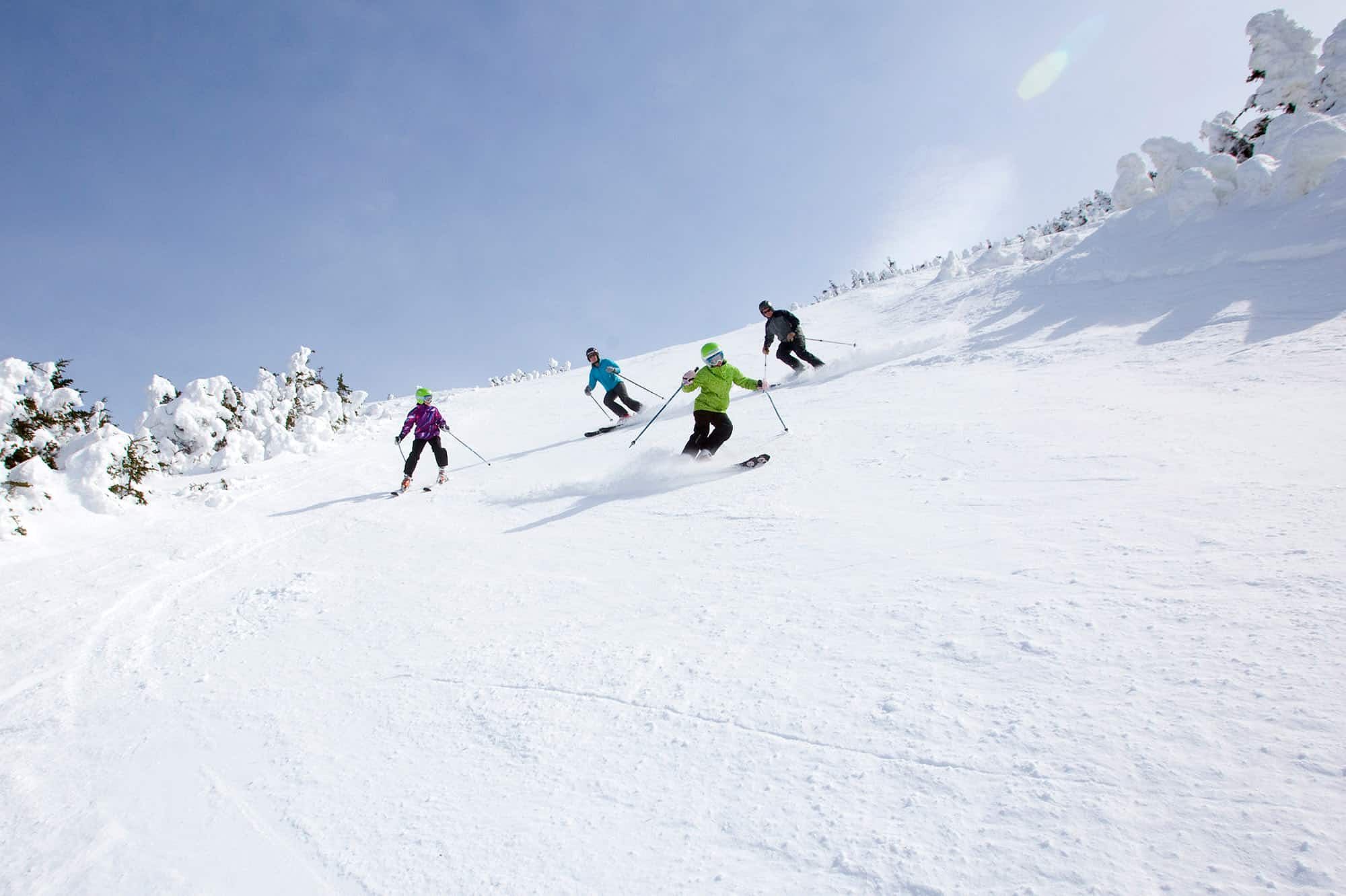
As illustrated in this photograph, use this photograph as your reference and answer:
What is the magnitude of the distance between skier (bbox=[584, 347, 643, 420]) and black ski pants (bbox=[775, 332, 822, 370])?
3.18 m

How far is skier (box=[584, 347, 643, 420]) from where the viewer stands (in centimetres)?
1210

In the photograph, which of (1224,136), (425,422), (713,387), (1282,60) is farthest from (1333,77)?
(425,422)

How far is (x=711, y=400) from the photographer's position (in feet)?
25.9

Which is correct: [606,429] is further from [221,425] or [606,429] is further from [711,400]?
[221,425]

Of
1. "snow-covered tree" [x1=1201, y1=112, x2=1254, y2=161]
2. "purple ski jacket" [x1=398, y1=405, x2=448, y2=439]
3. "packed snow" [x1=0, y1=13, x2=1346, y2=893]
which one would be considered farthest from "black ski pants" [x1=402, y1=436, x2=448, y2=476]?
"snow-covered tree" [x1=1201, y1=112, x2=1254, y2=161]

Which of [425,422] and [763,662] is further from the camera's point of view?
[425,422]

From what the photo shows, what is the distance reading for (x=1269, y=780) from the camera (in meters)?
1.78

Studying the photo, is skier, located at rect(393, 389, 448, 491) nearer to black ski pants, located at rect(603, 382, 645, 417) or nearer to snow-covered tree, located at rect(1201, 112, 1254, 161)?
black ski pants, located at rect(603, 382, 645, 417)

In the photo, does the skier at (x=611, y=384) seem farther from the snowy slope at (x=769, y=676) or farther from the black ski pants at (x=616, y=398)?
the snowy slope at (x=769, y=676)

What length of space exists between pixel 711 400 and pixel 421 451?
4851 mm

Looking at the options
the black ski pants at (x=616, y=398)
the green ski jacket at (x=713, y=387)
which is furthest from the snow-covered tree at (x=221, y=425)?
the green ski jacket at (x=713, y=387)

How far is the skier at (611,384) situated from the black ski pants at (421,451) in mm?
3228

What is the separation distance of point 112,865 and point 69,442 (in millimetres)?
9938

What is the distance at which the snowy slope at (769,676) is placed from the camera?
191cm
